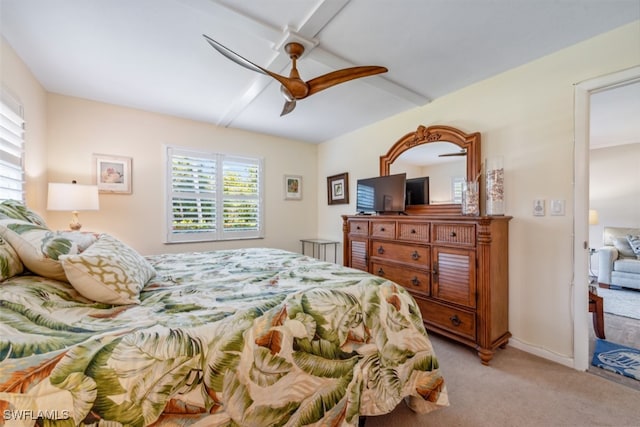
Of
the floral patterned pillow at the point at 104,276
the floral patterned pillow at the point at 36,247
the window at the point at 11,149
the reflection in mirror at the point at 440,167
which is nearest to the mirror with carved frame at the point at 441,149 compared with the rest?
the reflection in mirror at the point at 440,167

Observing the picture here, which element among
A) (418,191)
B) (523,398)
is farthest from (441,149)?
(523,398)

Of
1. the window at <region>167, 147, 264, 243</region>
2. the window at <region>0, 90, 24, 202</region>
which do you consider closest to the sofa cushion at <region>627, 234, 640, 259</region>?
the window at <region>167, 147, 264, 243</region>

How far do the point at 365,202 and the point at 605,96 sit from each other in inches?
106

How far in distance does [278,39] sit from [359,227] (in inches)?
80.4

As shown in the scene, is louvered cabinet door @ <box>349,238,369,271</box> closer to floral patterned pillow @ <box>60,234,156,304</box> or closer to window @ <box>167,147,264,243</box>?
window @ <box>167,147,264,243</box>

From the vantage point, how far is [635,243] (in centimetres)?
383

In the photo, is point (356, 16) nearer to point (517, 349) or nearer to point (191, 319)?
point (191, 319)

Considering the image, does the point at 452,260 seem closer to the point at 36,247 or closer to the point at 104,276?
the point at 104,276

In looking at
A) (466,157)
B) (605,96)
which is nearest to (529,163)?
(466,157)

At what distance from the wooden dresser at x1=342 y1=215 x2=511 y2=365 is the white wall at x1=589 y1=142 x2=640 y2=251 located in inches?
146

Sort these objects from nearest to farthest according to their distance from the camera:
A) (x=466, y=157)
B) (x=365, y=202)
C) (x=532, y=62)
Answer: (x=532, y=62) < (x=466, y=157) < (x=365, y=202)

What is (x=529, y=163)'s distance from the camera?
86.3 inches

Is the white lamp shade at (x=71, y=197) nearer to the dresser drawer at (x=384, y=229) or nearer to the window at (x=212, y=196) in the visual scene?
the window at (x=212, y=196)

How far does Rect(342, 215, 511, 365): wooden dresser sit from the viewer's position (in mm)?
2023
